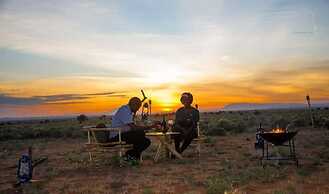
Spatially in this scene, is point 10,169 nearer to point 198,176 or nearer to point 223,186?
point 198,176

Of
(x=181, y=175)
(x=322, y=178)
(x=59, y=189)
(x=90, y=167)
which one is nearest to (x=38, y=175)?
(x=90, y=167)

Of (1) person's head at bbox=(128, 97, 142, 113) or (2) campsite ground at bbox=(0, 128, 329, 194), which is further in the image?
(1) person's head at bbox=(128, 97, 142, 113)

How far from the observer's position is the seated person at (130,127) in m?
10.2

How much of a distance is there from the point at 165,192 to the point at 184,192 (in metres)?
0.33

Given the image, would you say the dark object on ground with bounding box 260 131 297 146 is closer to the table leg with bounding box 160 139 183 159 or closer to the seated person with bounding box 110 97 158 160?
the table leg with bounding box 160 139 183 159

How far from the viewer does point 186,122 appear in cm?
1145

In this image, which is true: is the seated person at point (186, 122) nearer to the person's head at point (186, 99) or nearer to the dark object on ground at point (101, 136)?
the person's head at point (186, 99)

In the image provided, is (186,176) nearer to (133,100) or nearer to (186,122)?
(133,100)

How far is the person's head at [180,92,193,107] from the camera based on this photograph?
11.5 m

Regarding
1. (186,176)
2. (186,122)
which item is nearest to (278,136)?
(186,176)

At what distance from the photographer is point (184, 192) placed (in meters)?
7.17

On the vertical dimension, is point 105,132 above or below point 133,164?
above

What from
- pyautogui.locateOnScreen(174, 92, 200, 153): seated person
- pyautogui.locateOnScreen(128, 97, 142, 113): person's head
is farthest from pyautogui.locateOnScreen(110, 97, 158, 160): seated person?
pyautogui.locateOnScreen(174, 92, 200, 153): seated person

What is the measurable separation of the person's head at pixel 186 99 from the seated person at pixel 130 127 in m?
1.45
